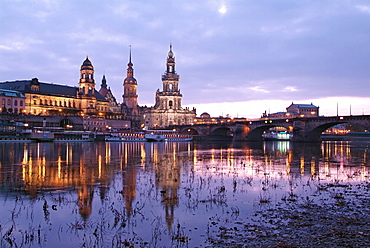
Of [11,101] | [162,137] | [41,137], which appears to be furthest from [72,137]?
[11,101]

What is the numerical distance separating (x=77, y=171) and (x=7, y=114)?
4276 inches

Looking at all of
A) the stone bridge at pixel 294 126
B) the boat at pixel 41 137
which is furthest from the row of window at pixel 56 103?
the boat at pixel 41 137

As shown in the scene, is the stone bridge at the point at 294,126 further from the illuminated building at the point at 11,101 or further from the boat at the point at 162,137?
the illuminated building at the point at 11,101

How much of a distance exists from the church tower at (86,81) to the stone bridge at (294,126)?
168 feet

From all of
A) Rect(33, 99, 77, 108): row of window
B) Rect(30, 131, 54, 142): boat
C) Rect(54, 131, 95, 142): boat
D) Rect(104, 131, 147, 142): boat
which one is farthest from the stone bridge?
Rect(30, 131, 54, 142): boat

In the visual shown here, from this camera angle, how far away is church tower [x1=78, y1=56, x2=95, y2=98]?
577 ft

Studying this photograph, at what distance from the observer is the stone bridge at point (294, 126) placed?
93125mm

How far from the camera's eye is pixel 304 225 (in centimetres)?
1279

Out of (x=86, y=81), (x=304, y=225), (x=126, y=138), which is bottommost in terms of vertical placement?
(x=304, y=225)

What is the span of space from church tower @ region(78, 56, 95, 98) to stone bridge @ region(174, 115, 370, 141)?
51.2m

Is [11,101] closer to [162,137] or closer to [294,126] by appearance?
[162,137]

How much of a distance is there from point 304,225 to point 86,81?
17265 centimetres

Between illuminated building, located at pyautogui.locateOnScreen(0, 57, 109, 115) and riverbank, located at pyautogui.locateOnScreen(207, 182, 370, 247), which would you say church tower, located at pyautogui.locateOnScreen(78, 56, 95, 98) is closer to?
illuminated building, located at pyautogui.locateOnScreen(0, 57, 109, 115)

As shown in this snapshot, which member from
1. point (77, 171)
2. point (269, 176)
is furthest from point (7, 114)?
point (269, 176)
